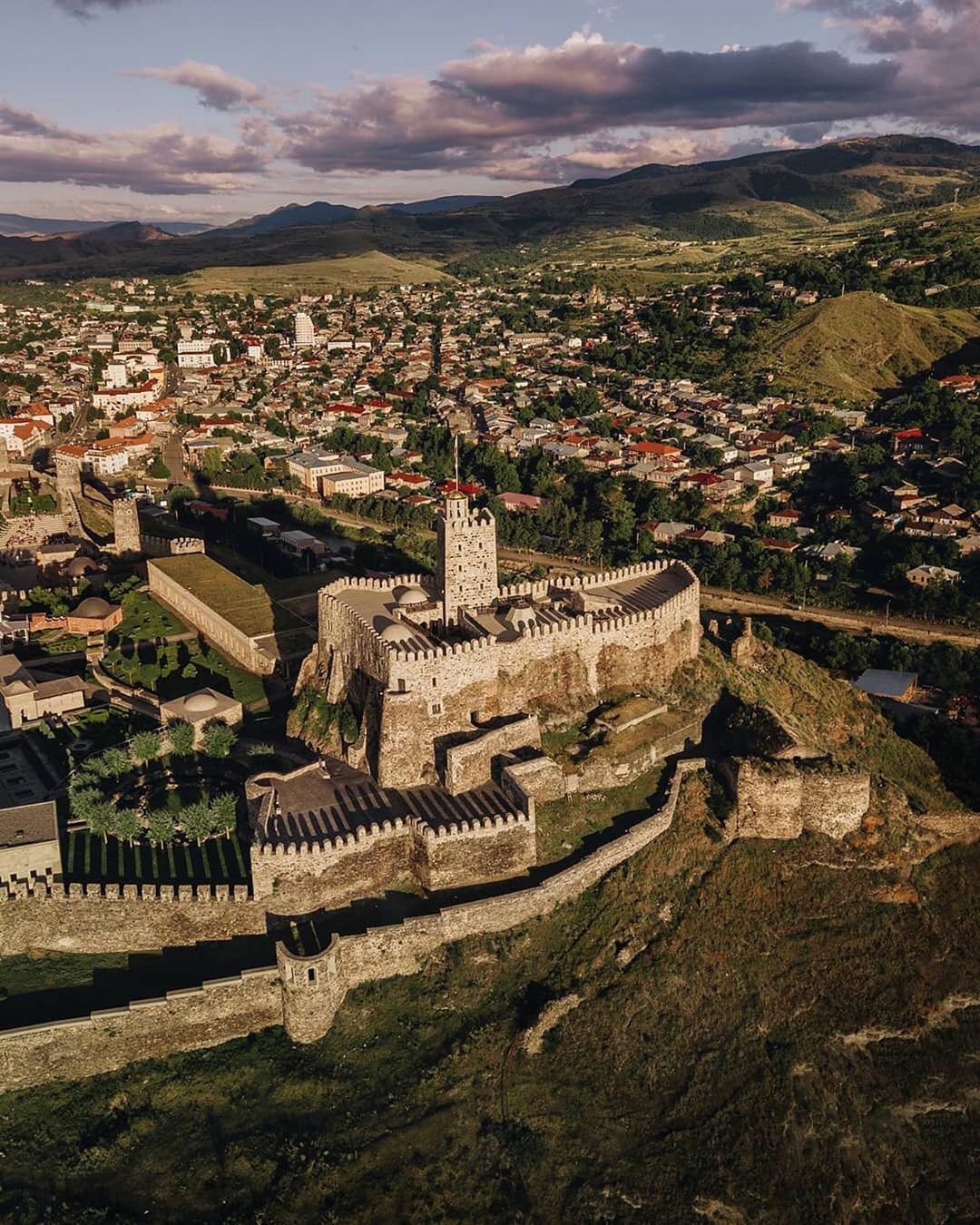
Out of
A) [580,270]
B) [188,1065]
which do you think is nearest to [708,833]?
[188,1065]

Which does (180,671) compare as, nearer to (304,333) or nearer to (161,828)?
(161,828)

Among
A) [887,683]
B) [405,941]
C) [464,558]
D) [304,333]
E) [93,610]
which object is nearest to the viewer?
[405,941]

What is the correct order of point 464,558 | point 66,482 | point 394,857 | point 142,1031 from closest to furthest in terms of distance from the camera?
point 142,1031
point 394,857
point 464,558
point 66,482

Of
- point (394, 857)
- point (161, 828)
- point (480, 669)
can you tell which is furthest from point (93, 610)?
point (394, 857)

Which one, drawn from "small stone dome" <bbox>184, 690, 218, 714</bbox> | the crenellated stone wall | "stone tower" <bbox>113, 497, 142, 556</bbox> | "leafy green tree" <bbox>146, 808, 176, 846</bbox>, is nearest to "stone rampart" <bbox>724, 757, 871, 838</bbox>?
the crenellated stone wall

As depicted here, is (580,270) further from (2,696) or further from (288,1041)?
(288,1041)

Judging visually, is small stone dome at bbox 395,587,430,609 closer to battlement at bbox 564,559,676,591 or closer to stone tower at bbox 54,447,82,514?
battlement at bbox 564,559,676,591
